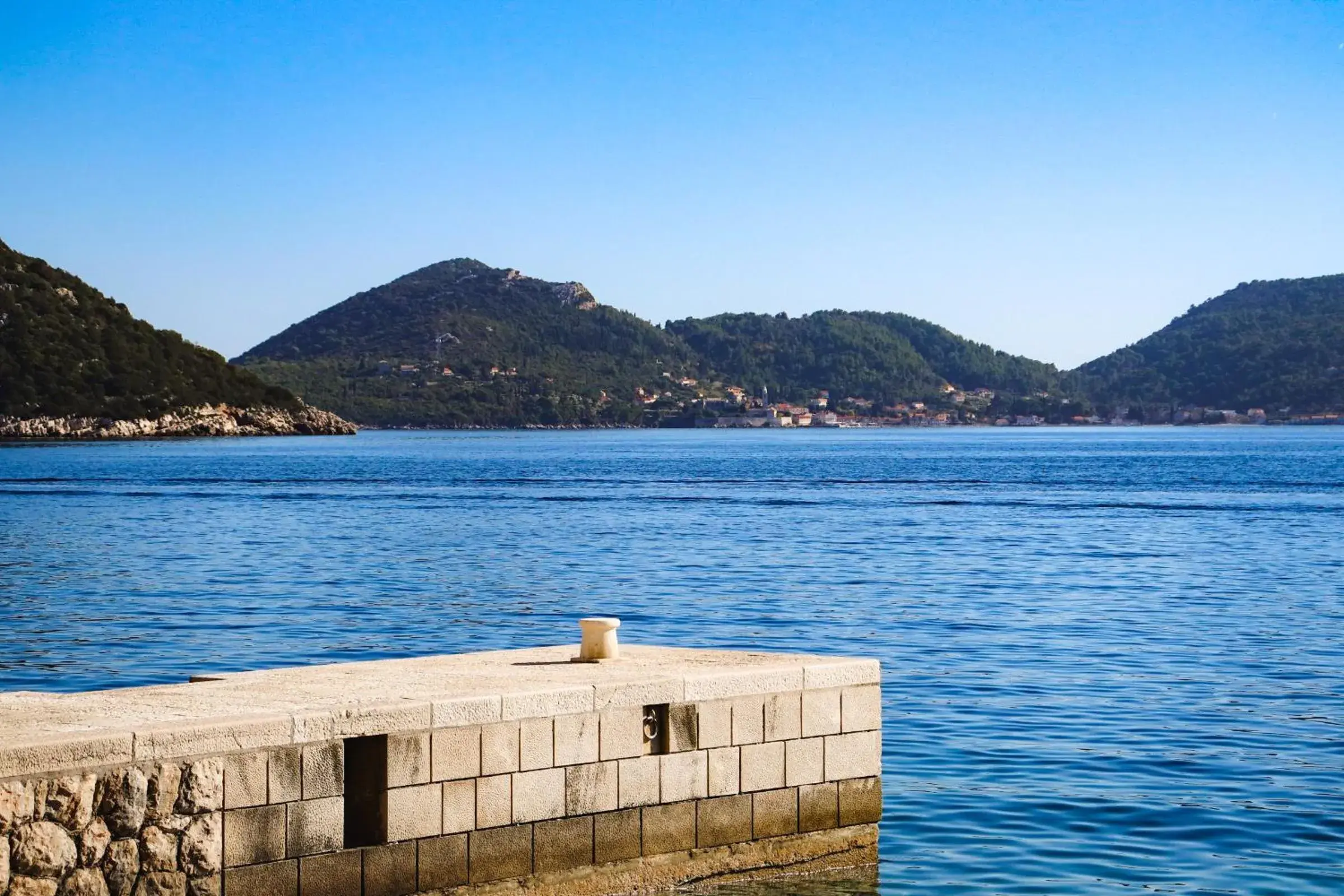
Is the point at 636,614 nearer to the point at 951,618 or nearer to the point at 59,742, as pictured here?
the point at 951,618

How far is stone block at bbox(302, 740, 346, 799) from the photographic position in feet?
31.1

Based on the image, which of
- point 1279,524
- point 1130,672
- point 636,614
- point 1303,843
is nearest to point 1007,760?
point 1303,843

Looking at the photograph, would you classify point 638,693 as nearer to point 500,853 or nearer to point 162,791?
point 500,853

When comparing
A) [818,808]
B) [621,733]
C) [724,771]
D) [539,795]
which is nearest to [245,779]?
[539,795]

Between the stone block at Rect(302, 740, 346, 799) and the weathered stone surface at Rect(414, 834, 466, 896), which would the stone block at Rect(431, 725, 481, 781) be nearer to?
the weathered stone surface at Rect(414, 834, 466, 896)

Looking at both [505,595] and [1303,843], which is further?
[505,595]

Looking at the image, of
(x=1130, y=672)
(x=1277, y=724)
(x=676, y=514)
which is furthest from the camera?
(x=676, y=514)

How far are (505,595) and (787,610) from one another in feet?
19.6

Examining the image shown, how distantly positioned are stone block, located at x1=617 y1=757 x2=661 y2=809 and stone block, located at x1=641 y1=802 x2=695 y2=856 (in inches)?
3.4

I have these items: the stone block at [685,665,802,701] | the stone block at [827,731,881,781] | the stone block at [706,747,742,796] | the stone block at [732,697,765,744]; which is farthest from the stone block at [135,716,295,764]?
the stone block at [827,731,881,781]

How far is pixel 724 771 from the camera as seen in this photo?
11.0 meters

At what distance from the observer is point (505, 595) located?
3250 centimetres

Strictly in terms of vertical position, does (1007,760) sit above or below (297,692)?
below

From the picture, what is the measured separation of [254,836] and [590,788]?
6.80ft
